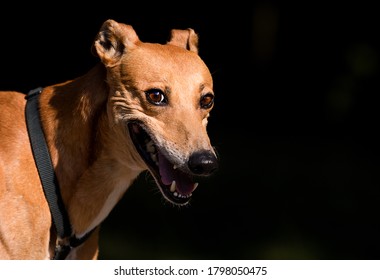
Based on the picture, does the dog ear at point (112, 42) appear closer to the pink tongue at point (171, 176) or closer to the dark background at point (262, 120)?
the pink tongue at point (171, 176)

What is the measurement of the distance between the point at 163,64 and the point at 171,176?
1.65 ft

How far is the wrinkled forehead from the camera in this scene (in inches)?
143

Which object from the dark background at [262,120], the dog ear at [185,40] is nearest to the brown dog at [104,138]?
the dog ear at [185,40]

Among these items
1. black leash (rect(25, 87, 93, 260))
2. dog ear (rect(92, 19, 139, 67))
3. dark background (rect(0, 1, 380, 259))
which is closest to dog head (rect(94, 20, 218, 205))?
dog ear (rect(92, 19, 139, 67))

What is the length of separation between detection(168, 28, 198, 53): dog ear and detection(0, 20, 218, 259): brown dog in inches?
8.5

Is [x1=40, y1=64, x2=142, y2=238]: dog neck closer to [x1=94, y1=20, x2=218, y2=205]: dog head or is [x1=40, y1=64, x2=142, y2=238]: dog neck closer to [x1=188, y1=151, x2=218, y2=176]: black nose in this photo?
[x1=94, y1=20, x2=218, y2=205]: dog head

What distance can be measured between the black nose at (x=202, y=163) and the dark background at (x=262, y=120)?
2739 mm

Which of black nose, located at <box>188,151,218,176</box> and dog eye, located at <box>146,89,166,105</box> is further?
dog eye, located at <box>146,89,166,105</box>

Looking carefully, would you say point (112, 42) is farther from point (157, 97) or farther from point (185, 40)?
point (185, 40)

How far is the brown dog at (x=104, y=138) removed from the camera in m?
3.55

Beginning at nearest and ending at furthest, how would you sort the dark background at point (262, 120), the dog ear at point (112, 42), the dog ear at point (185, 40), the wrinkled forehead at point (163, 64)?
1. the wrinkled forehead at point (163, 64)
2. the dog ear at point (112, 42)
3. the dog ear at point (185, 40)
4. the dark background at point (262, 120)
